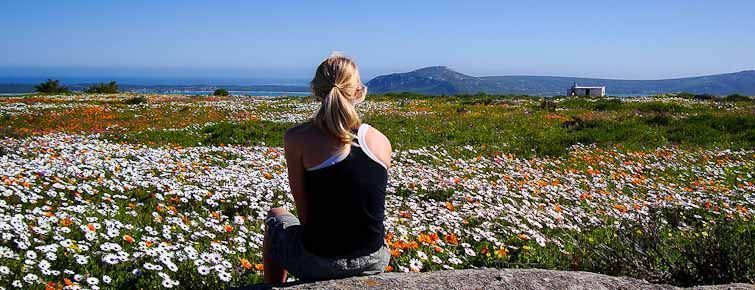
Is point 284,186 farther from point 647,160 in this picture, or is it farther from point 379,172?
point 647,160

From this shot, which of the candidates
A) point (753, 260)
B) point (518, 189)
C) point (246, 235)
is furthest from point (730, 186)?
point (246, 235)

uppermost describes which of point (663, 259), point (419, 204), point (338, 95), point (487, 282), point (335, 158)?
point (338, 95)

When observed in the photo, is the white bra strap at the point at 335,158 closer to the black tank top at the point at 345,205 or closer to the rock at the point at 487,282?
the black tank top at the point at 345,205

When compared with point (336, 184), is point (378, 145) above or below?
above

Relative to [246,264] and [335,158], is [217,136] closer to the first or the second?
[246,264]

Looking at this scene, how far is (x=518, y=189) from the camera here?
371 inches

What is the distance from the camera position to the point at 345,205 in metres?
3.82

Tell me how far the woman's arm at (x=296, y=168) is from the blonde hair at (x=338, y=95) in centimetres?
18

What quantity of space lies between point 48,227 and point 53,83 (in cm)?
4689

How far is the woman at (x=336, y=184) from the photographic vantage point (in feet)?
12.4

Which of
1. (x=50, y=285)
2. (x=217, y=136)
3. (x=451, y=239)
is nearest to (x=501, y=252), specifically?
(x=451, y=239)

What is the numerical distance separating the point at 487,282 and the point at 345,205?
94 centimetres

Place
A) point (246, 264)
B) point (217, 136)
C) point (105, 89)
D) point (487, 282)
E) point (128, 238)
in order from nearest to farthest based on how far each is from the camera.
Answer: point (487, 282) → point (246, 264) → point (128, 238) → point (217, 136) → point (105, 89)

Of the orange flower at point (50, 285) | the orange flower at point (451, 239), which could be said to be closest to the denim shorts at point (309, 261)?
the orange flower at point (50, 285)
